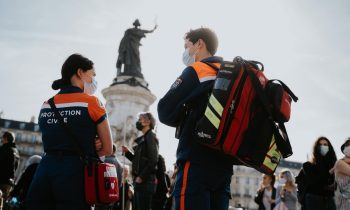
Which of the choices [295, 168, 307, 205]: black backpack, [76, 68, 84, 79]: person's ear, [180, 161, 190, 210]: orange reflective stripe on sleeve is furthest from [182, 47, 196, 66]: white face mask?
[295, 168, 307, 205]: black backpack

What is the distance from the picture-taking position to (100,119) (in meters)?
3.55

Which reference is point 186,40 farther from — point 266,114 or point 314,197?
point 314,197

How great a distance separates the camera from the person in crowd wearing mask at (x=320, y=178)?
23.0 ft

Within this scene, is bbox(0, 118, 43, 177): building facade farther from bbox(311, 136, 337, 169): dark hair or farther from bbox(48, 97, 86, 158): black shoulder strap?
bbox(48, 97, 86, 158): black shoulder strap

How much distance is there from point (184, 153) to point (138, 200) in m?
4.42

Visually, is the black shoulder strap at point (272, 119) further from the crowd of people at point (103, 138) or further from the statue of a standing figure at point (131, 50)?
the statue of a standing figure at point (131, 50)

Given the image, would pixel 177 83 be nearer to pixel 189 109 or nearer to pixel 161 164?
pixel 189 109

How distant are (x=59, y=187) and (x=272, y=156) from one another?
1.63 m

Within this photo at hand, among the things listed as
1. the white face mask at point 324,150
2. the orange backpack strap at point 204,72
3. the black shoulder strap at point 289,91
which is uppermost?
the orange backpack strap at point 204,72

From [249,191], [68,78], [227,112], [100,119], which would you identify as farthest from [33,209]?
[249,191]

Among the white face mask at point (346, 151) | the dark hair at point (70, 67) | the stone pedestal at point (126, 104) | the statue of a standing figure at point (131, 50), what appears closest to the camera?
the dark hair at point (70, 67)

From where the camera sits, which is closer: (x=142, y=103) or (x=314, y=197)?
(x=314, y=197)

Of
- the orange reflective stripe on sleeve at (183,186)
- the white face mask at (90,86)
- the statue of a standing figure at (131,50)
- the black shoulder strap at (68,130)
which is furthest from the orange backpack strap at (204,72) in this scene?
the statue of a standing figure at (131,50)

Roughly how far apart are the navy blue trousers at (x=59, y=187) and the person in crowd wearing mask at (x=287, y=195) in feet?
18.5
